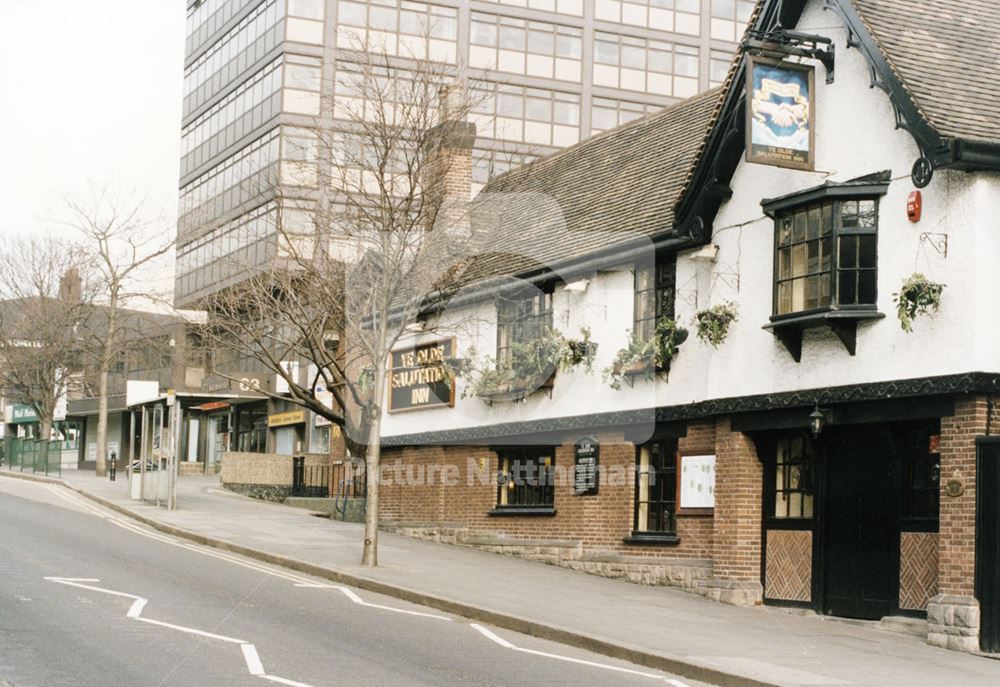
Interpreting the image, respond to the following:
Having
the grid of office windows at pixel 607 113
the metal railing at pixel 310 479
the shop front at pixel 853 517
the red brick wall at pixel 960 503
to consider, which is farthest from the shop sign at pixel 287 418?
the red brick wall at pixel 960 503

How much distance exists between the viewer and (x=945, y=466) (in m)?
16.3

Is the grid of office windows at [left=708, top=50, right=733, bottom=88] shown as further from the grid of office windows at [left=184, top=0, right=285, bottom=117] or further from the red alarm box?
the red alarm box

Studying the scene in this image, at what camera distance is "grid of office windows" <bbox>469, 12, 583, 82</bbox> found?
51.9 meters

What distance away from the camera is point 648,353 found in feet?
71.4

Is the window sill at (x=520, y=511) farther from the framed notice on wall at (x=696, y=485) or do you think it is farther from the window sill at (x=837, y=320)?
the window sill at (x=837, y=320)

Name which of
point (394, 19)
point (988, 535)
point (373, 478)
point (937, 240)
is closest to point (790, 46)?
point (937, 240)

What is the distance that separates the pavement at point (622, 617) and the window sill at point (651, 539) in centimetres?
79

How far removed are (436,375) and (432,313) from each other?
133 cm

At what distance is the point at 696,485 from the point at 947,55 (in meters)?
7.41

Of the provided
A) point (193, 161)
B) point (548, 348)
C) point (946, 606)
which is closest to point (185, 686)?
point (946, 606)

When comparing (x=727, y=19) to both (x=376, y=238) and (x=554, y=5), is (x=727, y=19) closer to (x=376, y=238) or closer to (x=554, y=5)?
(x=554, y=5)

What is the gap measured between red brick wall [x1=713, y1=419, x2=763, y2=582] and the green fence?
31.8 m

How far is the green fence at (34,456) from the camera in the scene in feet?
153

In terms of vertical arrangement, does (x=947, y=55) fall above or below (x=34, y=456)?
above
